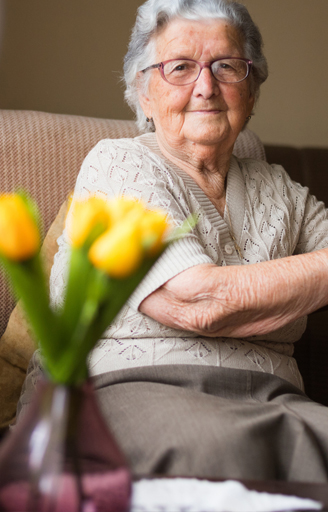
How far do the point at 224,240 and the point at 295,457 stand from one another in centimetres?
56

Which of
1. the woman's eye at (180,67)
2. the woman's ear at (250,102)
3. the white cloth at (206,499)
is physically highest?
the woman's eye at (180,67)

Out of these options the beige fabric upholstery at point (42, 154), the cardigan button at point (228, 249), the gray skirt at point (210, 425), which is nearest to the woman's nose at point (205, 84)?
the cardigan button at point (228, 249)

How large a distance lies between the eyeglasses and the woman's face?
0.01 meters

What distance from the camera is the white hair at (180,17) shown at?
4.06ft

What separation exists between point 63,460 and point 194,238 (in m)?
0.66

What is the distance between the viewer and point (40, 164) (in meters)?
1.49

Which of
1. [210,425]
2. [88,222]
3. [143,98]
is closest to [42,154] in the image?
[143,98]

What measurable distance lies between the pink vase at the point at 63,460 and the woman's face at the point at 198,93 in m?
0.92

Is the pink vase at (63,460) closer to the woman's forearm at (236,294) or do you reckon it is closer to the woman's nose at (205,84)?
the woman's forearm at (236,294)

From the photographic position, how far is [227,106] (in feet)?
4.20

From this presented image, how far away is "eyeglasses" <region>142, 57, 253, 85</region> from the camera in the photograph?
124 centimetres

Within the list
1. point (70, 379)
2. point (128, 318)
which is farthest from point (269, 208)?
point (70, 379)

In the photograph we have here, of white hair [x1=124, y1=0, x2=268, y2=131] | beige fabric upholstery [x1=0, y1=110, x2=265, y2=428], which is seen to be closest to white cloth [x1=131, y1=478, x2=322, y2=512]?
beige fabric upholstery [x1=0, y1=110, x2=265, y2=428]

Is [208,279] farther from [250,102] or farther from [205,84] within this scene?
[250,102]
